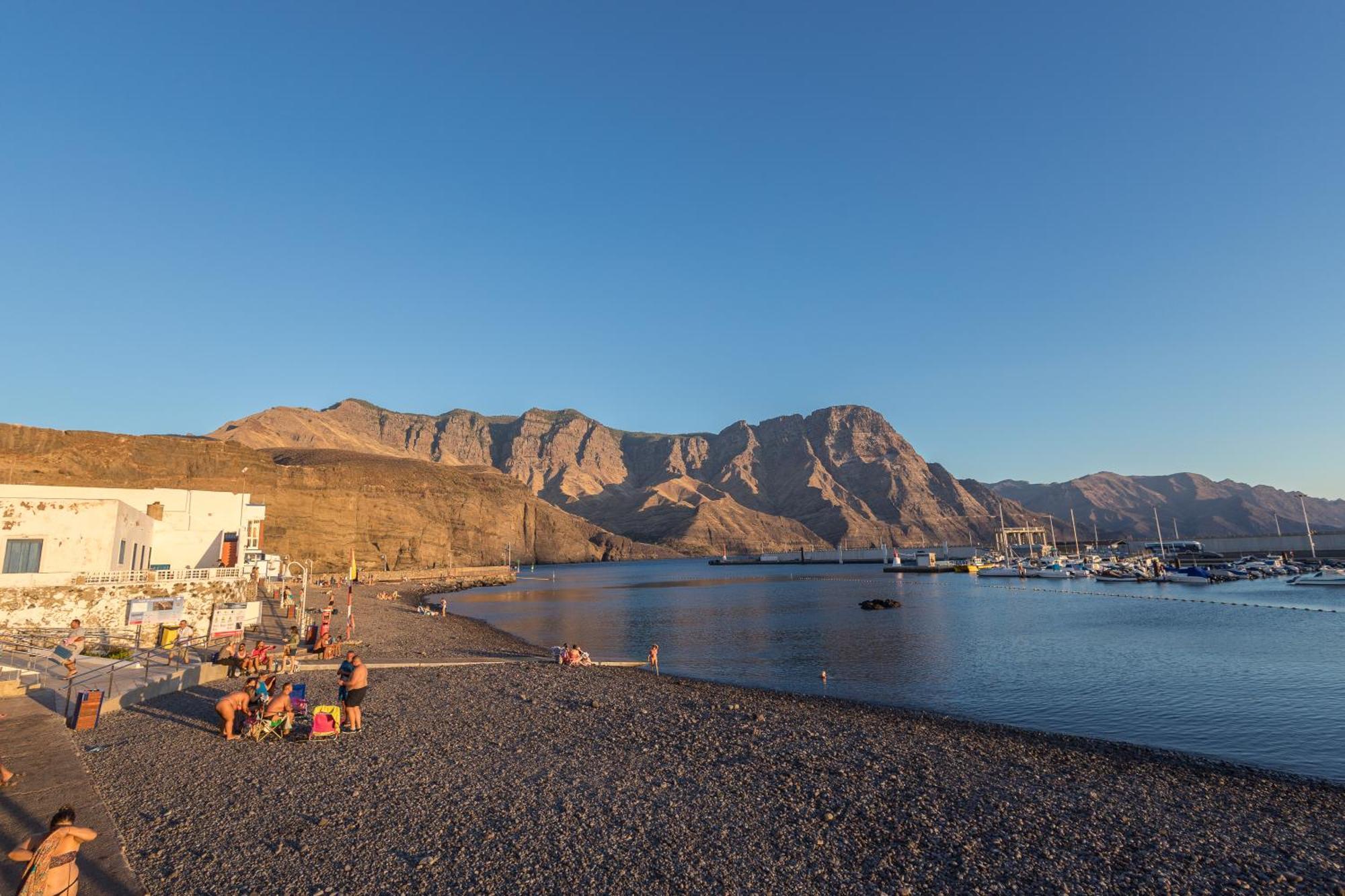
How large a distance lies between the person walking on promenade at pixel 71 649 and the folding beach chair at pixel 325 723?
20.3 feet

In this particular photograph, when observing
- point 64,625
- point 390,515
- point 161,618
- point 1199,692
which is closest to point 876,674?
point 1199,692

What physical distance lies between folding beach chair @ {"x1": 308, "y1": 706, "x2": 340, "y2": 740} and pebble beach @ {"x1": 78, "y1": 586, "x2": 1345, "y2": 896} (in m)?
0.58

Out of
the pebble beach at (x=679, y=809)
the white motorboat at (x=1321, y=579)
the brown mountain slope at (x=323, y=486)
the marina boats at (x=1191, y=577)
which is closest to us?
the pebble beach at (x=679, y=809)

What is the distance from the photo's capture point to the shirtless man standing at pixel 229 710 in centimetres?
1526

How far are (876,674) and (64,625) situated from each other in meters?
38.1

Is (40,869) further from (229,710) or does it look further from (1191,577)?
(1191,577)

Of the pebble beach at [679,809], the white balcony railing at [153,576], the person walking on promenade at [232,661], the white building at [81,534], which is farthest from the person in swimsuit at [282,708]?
the white building at [81,534]

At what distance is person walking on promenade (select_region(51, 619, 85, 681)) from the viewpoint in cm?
1783

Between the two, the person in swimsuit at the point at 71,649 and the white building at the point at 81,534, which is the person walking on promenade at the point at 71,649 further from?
the white building at the point at 81,534

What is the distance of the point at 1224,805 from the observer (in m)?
14.2

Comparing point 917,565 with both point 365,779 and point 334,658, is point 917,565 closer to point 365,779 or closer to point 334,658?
point 334,658

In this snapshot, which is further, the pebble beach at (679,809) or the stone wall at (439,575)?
the stone wall at (439,575)

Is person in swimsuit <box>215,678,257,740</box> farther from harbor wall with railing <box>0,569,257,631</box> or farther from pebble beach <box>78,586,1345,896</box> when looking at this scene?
harbor wall with railing <box>0,569,257,631</box>

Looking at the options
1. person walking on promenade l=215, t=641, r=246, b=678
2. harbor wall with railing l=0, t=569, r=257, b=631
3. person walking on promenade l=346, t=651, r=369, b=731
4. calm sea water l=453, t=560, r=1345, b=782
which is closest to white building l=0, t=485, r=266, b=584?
harbor wall with railing l=0, t=569, r=257, b=631
